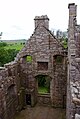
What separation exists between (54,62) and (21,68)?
10.0 feet

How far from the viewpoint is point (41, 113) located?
15180mm

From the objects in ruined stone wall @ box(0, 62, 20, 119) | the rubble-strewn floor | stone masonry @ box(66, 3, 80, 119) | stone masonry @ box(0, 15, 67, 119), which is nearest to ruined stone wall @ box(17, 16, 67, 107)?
stone masonry @ box(0, 15, 67, 119)

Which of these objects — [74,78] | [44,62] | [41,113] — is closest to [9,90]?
[41,113]

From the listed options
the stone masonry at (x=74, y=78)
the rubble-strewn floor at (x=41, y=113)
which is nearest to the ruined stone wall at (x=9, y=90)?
the rubble-strewn floor at (x=41, y=113)

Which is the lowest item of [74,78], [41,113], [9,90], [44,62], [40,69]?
[41,113]

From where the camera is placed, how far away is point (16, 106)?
1512 cm

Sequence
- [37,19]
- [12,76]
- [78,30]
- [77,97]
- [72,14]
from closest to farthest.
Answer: [77,97], [78,30], [72,14], [12,76], [37,19]

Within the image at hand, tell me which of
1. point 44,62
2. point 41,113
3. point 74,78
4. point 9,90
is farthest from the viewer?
point 44,62

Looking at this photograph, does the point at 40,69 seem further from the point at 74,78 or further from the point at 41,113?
the point at 74,78

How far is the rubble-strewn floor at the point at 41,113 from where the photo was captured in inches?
574

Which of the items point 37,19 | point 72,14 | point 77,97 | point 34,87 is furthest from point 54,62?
point 77,97

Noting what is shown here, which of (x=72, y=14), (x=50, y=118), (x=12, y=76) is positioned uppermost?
(x=72, y=14)

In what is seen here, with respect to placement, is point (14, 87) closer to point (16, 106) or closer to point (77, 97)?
point (16, 106)

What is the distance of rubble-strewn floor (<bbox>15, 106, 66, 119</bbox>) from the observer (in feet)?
47.8
